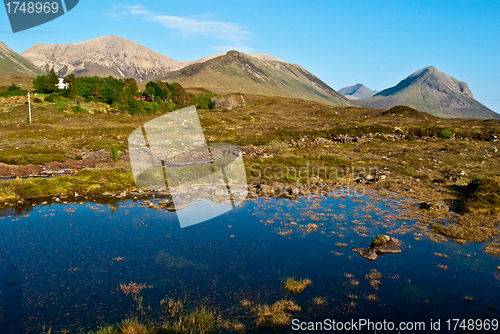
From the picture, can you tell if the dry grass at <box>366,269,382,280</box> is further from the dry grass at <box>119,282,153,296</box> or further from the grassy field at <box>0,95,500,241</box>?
the dry grass at <box>119,282,153,296</box>

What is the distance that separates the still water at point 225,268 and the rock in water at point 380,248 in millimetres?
458

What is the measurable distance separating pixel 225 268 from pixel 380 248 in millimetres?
8470

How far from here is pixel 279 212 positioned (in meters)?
22.4

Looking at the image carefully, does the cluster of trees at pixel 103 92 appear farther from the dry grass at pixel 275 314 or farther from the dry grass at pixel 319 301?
the dry grass at pixel 319 301

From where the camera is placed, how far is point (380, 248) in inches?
621

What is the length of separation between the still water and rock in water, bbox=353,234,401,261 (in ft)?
1.50

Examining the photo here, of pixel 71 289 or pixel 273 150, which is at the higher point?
pixel 273 150

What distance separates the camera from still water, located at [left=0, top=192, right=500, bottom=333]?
10.8m

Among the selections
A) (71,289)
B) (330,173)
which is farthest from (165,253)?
(330,173)

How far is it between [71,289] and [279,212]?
47.1 feet

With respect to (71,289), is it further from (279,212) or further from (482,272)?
A: (482,272)

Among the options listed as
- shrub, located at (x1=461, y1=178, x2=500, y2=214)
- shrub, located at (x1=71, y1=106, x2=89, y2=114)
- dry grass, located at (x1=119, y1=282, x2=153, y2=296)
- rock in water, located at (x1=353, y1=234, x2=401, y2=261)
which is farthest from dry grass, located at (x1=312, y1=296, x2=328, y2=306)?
shrub, located at (x1=71, y1=106, x2=89, y2=114)

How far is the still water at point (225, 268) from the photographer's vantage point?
35.3 feet

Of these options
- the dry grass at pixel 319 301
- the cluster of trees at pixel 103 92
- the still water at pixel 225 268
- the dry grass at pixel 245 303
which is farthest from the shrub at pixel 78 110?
the dry grass at pixel 319 301
